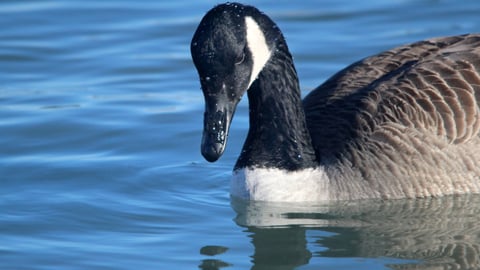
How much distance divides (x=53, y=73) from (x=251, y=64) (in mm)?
6605

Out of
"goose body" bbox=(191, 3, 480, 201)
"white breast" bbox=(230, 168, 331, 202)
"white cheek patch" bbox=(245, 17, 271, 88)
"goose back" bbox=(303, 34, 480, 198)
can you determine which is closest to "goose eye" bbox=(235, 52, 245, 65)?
"white cheek patch" bbox=(245, 17, 271, 88)

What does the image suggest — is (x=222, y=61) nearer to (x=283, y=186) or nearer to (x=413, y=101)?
(x=283, y=186)

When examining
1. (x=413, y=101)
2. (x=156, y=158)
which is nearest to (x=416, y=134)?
(x=413, y=101)

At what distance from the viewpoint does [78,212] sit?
38.3ft

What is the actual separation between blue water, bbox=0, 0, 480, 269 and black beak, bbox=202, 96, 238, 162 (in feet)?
2.89

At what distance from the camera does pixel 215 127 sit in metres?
10.6

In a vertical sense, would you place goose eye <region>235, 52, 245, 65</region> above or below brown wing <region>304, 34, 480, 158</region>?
above

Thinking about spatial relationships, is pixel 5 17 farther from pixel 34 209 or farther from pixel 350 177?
pixel 350 177

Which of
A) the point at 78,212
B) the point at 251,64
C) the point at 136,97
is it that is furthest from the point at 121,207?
the point at 136,97

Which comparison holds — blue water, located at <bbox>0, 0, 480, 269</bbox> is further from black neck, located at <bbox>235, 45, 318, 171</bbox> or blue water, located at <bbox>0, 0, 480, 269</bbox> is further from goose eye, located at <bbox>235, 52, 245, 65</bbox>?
goose eye, located at <bbox>235, 52, 245, 65</bbox>

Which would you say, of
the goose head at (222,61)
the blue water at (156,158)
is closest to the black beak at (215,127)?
the goose head at (222,61)

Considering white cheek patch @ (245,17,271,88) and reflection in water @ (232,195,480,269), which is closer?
reflection in water @ (232,195,480,269)

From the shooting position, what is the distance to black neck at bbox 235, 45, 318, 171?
1140 centimetres

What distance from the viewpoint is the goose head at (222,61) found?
10414mm
